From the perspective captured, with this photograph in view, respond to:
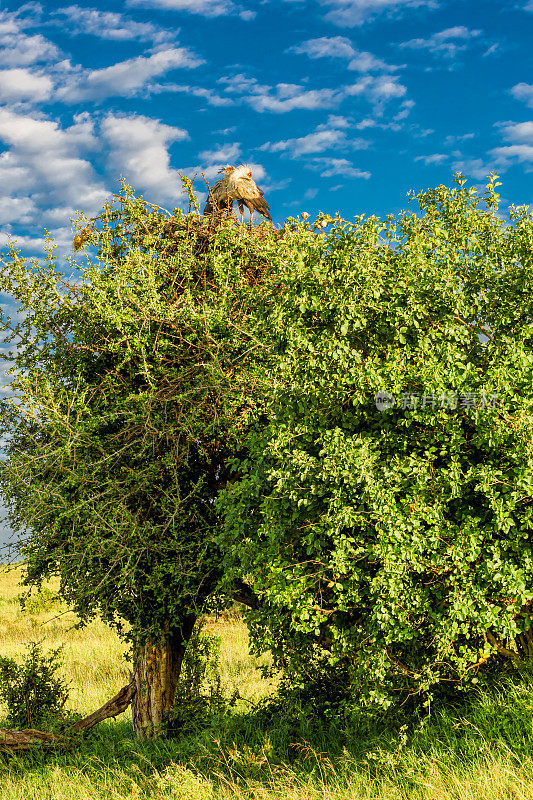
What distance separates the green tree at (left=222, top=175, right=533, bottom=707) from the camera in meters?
7.15

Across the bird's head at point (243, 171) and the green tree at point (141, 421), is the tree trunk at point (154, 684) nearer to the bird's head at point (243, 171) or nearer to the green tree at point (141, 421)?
the green tree at point (141, 421)

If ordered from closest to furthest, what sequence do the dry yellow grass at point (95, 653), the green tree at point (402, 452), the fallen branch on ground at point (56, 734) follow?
the green tree at point (402, 452) < the fallen branch on ground at point (56, 734) < the dry yellow grass at point (95, 653)

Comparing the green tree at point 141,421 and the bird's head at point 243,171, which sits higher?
the bird's head at point 243,171

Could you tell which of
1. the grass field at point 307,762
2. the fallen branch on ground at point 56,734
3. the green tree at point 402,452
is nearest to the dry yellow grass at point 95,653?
the fallen branch on ground at point 56,734

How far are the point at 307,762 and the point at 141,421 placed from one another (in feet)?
19.7

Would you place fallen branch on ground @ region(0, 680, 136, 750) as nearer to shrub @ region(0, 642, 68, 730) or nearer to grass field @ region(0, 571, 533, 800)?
grass field @ region(0, 571, 533, 800)

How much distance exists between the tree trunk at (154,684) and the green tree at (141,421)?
0.10 ft

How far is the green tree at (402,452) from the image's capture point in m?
7.15

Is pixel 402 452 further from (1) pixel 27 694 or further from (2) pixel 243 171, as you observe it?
(1) pixel 27 694

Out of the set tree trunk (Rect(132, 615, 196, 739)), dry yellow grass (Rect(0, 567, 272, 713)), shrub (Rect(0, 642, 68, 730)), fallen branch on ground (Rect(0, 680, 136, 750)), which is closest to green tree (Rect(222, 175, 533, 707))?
tree trunk (Rect(132, 615, 196, 739))

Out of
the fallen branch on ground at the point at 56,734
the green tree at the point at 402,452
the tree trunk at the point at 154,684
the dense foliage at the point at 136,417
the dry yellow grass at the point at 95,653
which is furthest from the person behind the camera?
the dry yellow grass at the point at 95,653

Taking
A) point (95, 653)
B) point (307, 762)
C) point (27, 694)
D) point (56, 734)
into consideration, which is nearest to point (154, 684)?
point (56, 734)

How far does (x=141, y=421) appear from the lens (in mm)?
11602

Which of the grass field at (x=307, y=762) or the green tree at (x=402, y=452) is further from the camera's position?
the grass field at (x=307, y=762)
